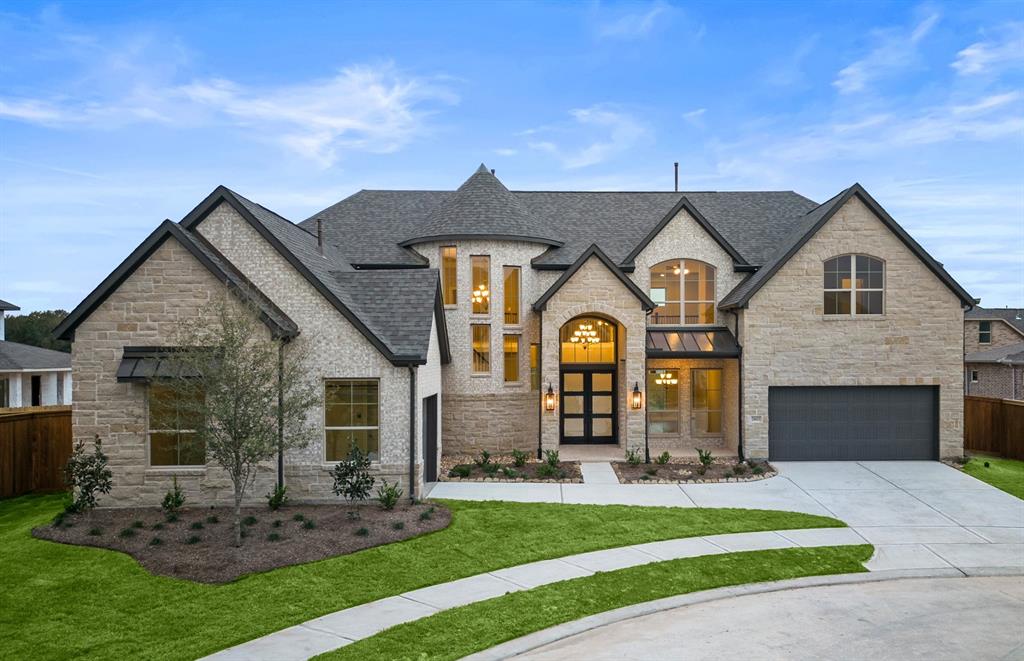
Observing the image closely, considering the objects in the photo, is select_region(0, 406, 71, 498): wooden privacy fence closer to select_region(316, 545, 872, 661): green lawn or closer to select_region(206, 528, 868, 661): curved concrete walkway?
select_region(206, 528, 868, 661): curved concrete walkway

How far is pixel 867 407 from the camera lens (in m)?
19.4

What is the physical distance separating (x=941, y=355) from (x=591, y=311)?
10.5 m

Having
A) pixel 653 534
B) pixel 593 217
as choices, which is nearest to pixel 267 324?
pixel 653 534

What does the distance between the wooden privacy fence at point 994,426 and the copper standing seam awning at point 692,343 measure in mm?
8889

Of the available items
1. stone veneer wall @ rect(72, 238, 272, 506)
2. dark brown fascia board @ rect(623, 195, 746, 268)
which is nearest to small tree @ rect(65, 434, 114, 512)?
stone veneer wall @ rect(72, 238, 272, 506)

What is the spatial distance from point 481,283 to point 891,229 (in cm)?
1261

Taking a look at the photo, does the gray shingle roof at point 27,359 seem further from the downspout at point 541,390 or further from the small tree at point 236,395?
the downspout at point 541,390

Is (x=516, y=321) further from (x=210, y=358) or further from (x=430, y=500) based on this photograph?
(x=210, y=358)

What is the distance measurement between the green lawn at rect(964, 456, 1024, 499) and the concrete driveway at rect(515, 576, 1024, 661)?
24.8 ft

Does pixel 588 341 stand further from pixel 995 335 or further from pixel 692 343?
pixel 995 335

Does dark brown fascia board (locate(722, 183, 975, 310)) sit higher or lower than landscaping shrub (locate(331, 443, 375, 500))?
higher

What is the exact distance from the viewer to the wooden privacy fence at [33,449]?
16.2 metres

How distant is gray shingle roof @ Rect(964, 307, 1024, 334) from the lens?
147 ft

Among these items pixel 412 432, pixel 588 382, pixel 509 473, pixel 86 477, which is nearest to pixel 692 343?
pixel 588 382
